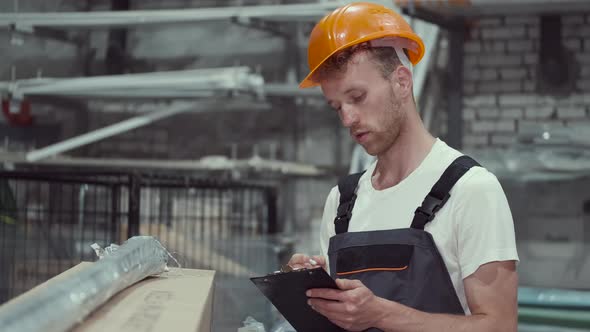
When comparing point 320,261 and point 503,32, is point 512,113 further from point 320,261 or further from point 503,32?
point 320,261

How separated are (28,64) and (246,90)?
174 cm

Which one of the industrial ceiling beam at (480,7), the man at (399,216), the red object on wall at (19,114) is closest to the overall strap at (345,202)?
the man at (399,216)

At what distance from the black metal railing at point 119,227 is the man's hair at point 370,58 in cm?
177

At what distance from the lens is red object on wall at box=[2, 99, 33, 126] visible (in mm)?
5566

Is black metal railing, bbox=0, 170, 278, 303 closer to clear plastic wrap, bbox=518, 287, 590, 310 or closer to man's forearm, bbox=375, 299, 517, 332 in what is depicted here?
clear plastic wrap, bbox=518, 287, 590, 310

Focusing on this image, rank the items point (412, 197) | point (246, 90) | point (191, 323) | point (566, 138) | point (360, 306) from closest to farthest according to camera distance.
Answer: point (191, 323) < point (360, 306) < point (412, 197) < point (566, 138) < point (246, 90)

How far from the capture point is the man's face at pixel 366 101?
4.94 ft

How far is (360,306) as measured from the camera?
4.29ft

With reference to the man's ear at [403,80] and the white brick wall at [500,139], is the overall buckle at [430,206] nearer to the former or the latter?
the man's ear at [403,80]

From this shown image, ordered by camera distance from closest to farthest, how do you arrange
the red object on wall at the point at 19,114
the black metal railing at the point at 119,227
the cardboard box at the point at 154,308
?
the cardboard box at the point at 154,308 → the black metal railing at the point at 119,227 → the red object on wall at the point at 19,114

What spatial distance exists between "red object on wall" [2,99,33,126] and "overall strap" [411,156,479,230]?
182 inches

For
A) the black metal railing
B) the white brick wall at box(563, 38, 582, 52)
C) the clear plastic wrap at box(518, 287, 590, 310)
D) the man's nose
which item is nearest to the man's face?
the man's nose

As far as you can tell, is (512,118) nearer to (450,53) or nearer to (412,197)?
(450,53)

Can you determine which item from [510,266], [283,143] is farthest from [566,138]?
[510,266]
